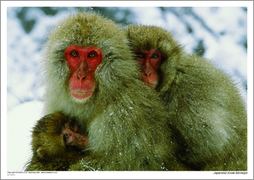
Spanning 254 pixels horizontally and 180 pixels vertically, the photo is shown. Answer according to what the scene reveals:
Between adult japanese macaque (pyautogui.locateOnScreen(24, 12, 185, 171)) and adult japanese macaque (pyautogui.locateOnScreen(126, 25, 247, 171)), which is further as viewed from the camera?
adult japanese macaque (pyautogui.locateOnScreen(126, 25, 247, 171))

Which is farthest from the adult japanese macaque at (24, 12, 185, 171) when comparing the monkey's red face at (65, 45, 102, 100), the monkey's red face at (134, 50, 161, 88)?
the monkey's red face at (134, 50, 161, 88)

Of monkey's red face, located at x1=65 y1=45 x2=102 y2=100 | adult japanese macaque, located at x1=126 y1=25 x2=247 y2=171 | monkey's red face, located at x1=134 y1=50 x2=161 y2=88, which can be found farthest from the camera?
monkey's red face, located at x1=134 y1=50 x2=161 y2=88

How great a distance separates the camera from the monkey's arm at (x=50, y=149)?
3264 mm

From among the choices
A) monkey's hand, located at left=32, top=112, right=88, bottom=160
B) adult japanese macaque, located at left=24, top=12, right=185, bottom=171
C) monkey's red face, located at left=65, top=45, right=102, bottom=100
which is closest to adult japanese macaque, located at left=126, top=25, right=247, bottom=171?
adult japanese macaque, located at left=24, top=12, right=185, bottom=171

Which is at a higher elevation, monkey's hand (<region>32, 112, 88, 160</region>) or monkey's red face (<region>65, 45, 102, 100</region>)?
monkey's red face (<region>65, 45, 102, 100</region>)

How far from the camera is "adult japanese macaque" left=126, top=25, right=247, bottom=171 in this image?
3.40 metres

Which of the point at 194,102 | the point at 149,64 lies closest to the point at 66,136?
the point at 149,64

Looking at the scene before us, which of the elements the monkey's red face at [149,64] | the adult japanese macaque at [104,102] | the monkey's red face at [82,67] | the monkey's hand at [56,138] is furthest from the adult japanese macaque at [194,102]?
the monkey's hand at [56,138]

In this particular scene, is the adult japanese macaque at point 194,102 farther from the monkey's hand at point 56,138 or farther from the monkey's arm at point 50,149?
the monkey's arm at point 50,149

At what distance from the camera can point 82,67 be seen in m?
3.25

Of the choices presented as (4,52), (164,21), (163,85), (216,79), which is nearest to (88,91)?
(163,85)

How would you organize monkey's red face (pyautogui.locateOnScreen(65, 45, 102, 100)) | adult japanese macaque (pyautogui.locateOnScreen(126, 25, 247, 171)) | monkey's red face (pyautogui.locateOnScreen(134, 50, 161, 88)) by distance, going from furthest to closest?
monkey's red face (pyautogui.locateOnScreen(134, 50, 161, 88)), adult japanese macaque (pyautogui.locateOnScreen(126, 25, 247, 171)), monkey's red face (pyautogui.locateOnScreen(65, 45, 102, 100))

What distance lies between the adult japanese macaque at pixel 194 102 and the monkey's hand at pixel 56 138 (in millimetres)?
1122

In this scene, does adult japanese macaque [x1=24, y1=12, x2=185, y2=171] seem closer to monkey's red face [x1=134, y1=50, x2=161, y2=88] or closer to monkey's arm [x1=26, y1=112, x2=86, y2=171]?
monkey's arm [x1=26, y1=112, x2=86, y2=171]
